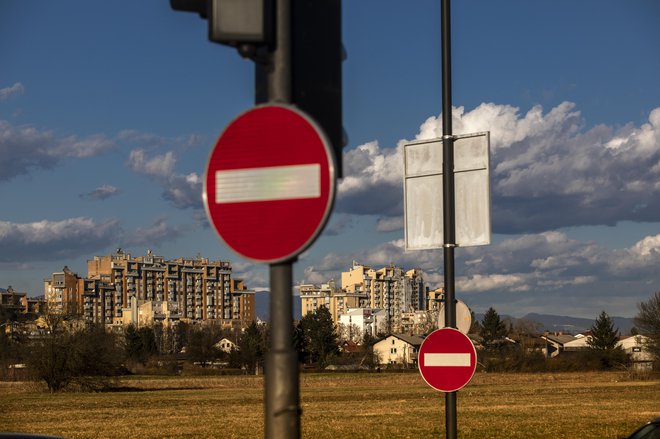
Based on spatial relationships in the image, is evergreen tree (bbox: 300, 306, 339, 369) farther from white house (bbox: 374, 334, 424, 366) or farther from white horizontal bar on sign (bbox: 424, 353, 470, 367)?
white horizontal bar on sign (bbox: 424, 353, 470, 367)

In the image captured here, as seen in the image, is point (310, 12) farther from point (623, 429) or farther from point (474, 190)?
point (623, 429)

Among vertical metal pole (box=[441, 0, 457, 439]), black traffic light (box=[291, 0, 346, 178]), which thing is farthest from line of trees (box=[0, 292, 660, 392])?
black traffic light (box=[291, 0, 346, 178])

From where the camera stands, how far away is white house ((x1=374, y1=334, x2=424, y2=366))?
170m

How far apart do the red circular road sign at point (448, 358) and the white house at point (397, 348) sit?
158 metres

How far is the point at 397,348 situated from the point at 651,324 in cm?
7529

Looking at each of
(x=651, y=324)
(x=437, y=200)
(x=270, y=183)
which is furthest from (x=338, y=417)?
(x=651, y=324)

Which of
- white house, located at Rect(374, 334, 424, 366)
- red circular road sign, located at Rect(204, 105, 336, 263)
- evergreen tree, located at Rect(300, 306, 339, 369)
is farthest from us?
white house, located at Rect(374, 334, 424, 366)

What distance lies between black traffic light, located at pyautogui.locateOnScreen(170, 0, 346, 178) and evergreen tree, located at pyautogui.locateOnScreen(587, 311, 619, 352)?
139 metres

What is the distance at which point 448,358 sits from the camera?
11.0 m

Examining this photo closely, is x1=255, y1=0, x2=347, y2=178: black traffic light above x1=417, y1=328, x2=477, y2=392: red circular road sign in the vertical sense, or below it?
above

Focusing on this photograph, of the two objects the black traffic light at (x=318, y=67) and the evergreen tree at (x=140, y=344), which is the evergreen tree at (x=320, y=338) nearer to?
the evergreen tree at (x=140, y=344)

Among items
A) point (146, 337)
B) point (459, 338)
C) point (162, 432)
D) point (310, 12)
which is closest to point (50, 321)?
point (162, 432)

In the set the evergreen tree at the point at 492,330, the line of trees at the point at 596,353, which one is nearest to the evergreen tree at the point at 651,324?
the line of trees at the point at 596,353

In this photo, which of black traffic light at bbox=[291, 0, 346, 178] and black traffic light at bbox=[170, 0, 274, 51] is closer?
black traffic light at bbox=[170, 0, 274, 51]
